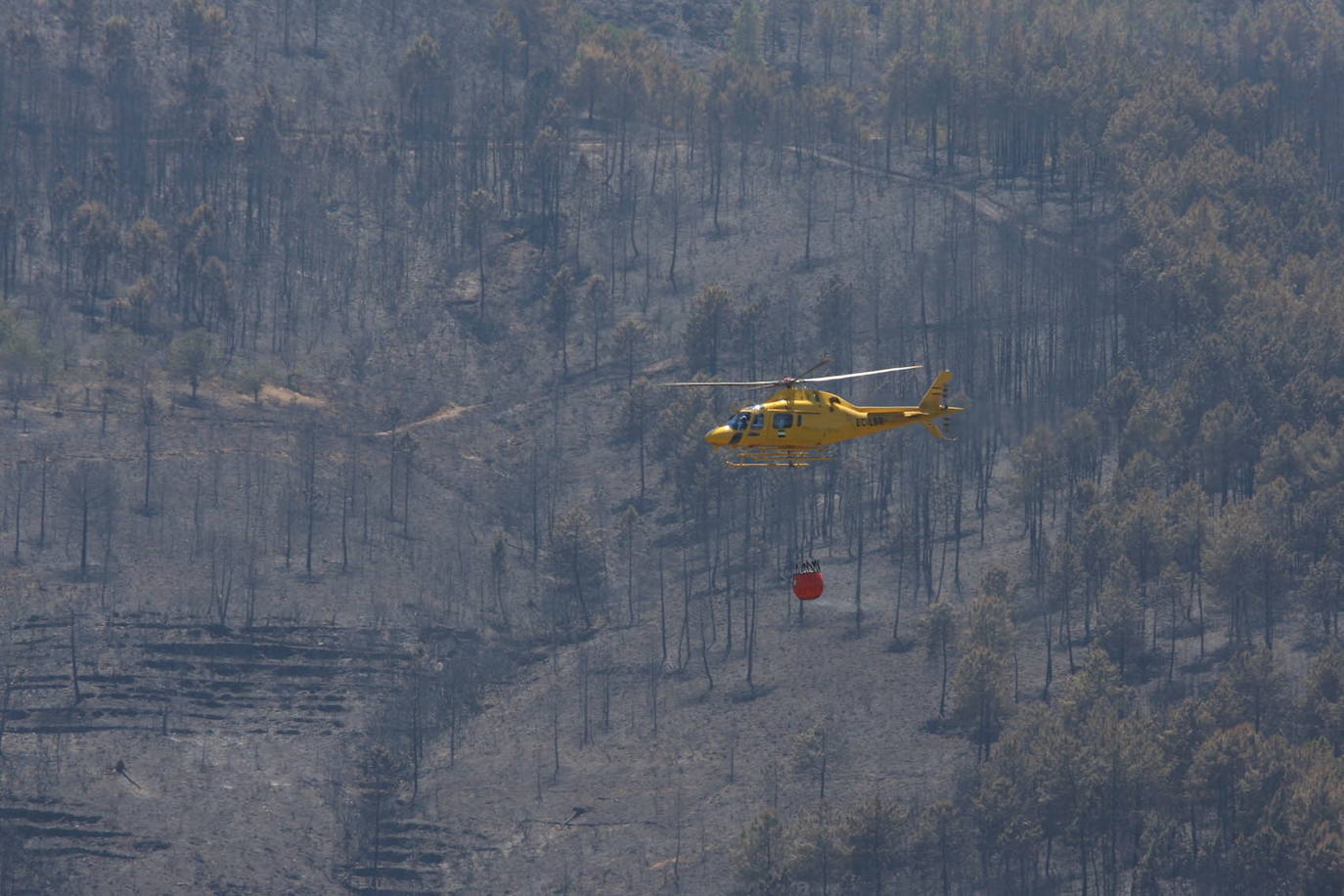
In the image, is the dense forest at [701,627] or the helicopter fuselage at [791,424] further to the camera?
the dense forest at [701,627]

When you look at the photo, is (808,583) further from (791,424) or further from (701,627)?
(701,627)

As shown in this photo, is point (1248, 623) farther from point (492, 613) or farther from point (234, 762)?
point (234, 762)

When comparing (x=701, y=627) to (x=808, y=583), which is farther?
(x=701, y=627)

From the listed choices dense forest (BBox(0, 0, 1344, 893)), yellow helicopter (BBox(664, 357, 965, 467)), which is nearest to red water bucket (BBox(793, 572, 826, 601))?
yellow helicopter (BBox(664, 357, 965, 467))

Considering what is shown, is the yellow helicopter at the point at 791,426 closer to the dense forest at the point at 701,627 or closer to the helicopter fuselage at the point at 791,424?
the helicopter fuselage at the point at 791,424

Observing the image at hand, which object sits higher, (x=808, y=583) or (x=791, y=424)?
(x=791, y=424)

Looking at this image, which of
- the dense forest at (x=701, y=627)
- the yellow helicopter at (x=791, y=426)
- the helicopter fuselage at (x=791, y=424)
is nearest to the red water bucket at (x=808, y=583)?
the yellow helicopter at (x=791, y=426)

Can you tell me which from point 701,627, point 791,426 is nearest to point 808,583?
point 791,426

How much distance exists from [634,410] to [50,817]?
6784 cm

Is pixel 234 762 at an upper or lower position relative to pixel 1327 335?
lower

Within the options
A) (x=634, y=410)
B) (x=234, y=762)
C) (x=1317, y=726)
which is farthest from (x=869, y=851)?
(x=634, y=410)

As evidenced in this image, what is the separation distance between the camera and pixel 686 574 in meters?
181

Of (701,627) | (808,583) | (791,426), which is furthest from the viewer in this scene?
(701,627)

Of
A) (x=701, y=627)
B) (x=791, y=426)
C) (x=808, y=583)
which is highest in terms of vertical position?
(x=791, y=426)
